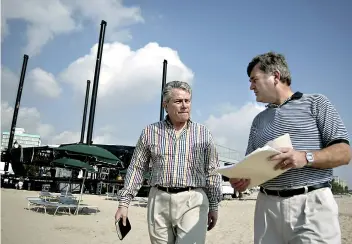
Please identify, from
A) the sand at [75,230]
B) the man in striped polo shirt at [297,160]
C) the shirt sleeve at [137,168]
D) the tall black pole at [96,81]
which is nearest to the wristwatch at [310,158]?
the man in striped polo shirt at [297,160]

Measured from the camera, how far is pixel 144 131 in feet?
9.29

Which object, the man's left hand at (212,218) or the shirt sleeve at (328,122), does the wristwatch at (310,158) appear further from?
the man's left hand at (212,218)

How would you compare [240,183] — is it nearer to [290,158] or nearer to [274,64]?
[290,158]

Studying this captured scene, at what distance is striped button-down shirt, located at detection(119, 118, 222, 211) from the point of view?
102 inches

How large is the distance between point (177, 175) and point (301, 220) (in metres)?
1.05

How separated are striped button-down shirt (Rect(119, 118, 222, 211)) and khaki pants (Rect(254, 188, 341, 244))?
79 cm

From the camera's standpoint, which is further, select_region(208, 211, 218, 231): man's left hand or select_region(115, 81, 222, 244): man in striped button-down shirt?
select_region(208, 211, 218, 231): man's left hand

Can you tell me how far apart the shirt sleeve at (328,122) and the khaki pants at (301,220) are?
1.01 ft

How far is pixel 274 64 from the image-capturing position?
2.09m

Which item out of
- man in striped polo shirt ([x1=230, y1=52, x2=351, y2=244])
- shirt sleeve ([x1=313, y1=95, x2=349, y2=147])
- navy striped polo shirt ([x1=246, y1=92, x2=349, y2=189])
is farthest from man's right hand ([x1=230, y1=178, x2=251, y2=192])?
shirt sleeve ([x1=313, y1=95, x2=349, y2=147])

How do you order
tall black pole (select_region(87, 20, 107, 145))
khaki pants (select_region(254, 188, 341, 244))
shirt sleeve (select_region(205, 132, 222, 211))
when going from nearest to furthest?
khaki pants (select_region(254, 188, 341, 244)) < shirt sleeve (select_region(205, 132, 222, 211)) < tall black pole (select_region(87, 20, 107, 145))

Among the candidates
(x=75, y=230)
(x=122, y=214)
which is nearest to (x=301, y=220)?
(x=122, y=214)

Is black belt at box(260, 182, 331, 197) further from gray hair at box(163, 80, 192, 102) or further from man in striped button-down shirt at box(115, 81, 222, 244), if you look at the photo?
gray hair at box(163, 80, 192, 102)

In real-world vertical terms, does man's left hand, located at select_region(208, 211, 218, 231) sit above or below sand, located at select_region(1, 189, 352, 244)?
above
